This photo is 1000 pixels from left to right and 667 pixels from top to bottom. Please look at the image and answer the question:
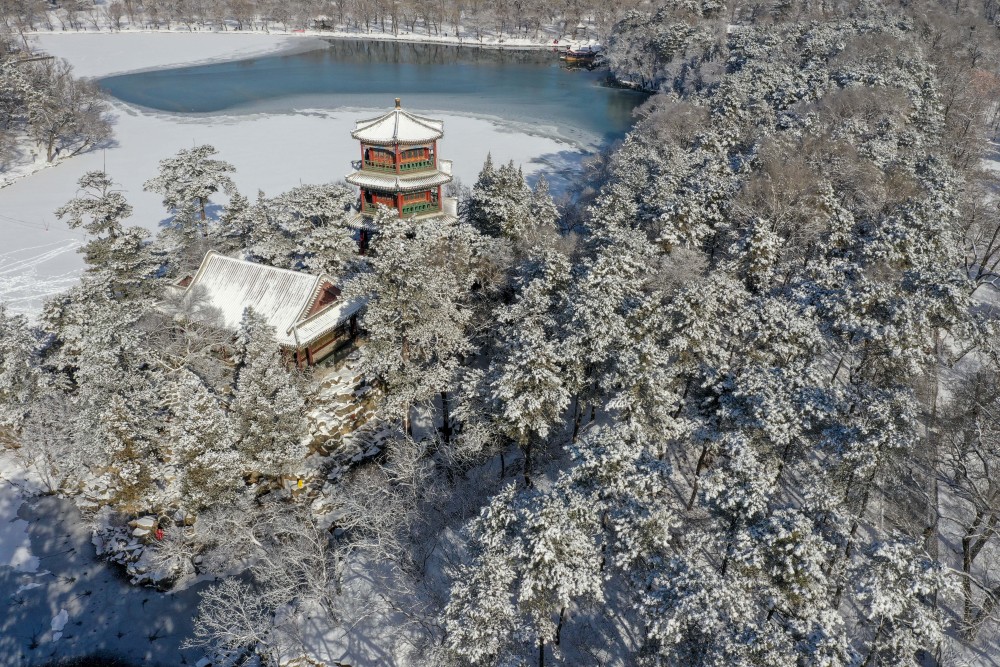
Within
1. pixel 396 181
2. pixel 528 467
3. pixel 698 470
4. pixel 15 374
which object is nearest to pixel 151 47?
pixel 396 181

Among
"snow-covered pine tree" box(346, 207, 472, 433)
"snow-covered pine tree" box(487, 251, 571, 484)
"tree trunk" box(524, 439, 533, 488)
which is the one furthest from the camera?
"snow-covered pine tree" box(346, 207, 472, 433)

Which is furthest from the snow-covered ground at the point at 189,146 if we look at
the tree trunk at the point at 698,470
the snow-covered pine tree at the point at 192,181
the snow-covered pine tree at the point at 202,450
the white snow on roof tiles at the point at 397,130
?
the tree trunk at the point at 698,470

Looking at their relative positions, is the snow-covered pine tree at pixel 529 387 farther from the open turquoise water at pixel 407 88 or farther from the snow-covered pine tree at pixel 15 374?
the open turquoise water at pixel 407 88

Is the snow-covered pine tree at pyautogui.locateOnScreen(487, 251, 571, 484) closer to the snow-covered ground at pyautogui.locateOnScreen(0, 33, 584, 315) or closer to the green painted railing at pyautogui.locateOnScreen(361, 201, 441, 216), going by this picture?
the green painted railing at pyautogui.locateOnScreen(361, 201, 441, 216)

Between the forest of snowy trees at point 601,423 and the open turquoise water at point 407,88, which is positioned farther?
the open turquoise water at point 407,88

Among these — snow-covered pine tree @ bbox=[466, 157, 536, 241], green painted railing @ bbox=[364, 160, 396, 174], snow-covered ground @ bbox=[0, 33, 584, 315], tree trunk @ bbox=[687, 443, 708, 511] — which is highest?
green painted railing @ bbox=[364, 160, 396, 174]

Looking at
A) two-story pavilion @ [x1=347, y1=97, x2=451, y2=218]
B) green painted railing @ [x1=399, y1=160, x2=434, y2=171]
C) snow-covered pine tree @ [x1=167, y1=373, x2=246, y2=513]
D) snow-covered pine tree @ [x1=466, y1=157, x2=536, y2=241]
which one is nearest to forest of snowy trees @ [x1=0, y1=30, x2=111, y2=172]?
two-story pavilion @ [x1=347, y1=97, x2=451, y2=218]
